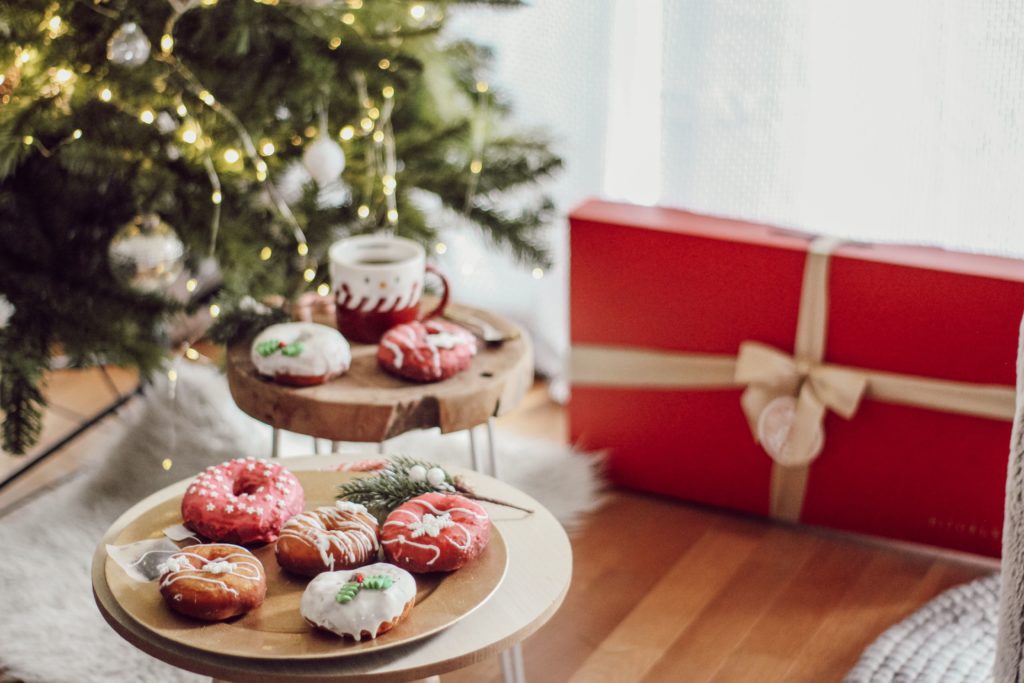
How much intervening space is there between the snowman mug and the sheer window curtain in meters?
0.54

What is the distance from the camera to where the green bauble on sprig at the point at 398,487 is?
101cm

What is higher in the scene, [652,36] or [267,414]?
[652,36]

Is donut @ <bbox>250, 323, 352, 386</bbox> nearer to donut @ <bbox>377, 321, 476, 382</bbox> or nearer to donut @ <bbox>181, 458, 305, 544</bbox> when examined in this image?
donut @ <bbox>377, 321, 476, 382</bbox>

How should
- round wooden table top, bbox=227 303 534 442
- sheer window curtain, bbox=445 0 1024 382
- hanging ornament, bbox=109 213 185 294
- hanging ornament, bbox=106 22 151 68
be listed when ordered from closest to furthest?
1. round wooden table top, bbox=227 303 534 442
2. hanging ornament, bbox=106 22 151 68
3. hanging ornament, bbox=109 213 185 294
4. sheer window curtain, bbox=445 0 1024 382

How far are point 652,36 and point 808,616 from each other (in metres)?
0.96

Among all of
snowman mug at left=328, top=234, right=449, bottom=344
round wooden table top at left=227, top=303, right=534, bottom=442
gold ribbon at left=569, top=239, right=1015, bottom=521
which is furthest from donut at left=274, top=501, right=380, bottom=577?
gold ribbon at left=569, top=239, right=1015, bottom=521

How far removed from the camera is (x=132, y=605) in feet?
2.87

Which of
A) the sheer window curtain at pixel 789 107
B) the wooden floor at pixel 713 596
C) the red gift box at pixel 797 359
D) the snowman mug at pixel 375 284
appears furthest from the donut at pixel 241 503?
the sheer window curtain at pixel 789 107

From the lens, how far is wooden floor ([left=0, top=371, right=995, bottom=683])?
1.36 metres

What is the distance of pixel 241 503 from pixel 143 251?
0.55 meters

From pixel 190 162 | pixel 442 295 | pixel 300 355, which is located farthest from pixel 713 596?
pixel 190 162

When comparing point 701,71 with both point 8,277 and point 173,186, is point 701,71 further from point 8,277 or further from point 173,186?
point 8,277

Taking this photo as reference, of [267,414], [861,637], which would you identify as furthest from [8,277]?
[861,637]

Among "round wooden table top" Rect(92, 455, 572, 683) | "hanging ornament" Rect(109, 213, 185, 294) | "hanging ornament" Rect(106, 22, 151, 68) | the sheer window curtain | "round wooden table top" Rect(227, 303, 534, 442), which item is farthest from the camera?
the sheer window curtain
